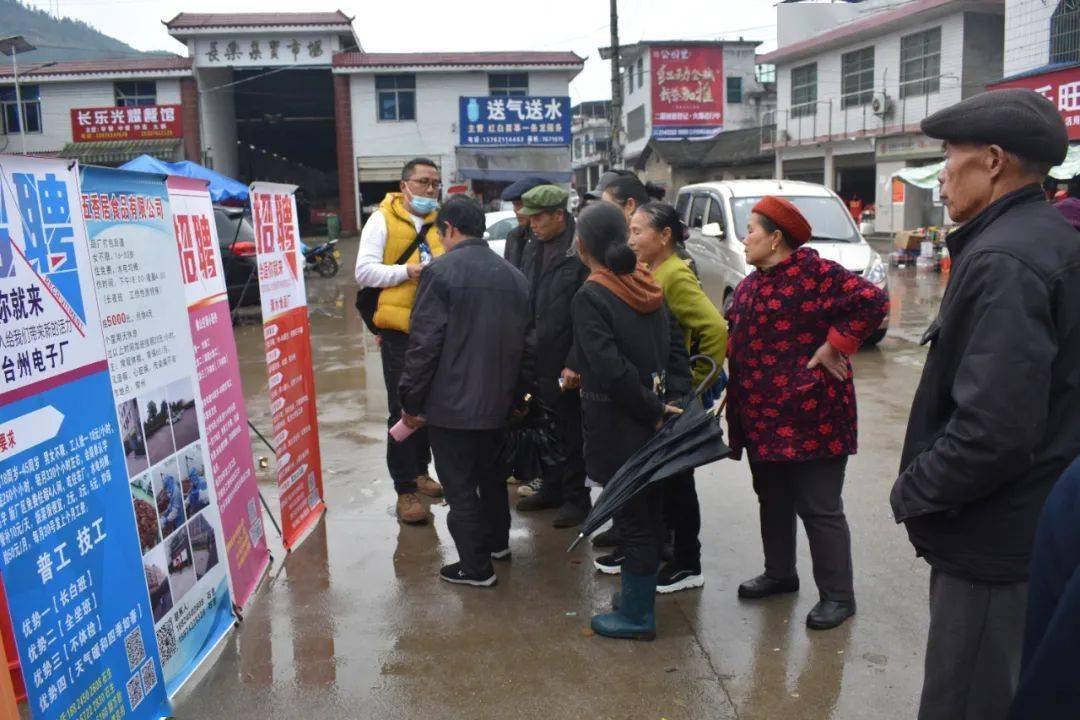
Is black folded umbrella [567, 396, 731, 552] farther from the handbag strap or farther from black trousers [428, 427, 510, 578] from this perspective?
the handbag strap

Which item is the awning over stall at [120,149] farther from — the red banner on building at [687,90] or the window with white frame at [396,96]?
the red banner on building at [687,90]

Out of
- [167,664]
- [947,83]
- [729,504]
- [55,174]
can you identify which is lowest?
[729,504]

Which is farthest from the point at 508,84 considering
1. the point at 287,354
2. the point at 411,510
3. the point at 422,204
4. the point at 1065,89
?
the point at 287,354

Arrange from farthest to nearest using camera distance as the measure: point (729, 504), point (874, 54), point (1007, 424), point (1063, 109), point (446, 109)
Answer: point (446, 109) < point (874, 54) < point (1063, 109) < point (729, 504) < point (1007, 424)

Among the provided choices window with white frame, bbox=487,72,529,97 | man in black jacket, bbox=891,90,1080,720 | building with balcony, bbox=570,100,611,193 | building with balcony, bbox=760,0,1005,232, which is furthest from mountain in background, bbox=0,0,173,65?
man in black jacket, bbox=891,90,1080,720

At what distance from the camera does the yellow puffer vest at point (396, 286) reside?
4953 mm

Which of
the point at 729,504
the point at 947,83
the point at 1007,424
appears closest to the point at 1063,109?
the point at 947,83

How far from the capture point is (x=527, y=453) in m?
4.45

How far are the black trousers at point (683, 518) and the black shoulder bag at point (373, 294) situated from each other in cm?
192

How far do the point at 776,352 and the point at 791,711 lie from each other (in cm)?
129

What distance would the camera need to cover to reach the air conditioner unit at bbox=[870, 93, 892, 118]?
26.5 metres

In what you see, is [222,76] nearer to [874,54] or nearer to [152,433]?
[874,54]

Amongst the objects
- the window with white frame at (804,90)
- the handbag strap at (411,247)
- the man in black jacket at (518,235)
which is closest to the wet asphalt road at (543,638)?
the handbag strap at (411,247)

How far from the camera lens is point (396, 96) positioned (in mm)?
30812
